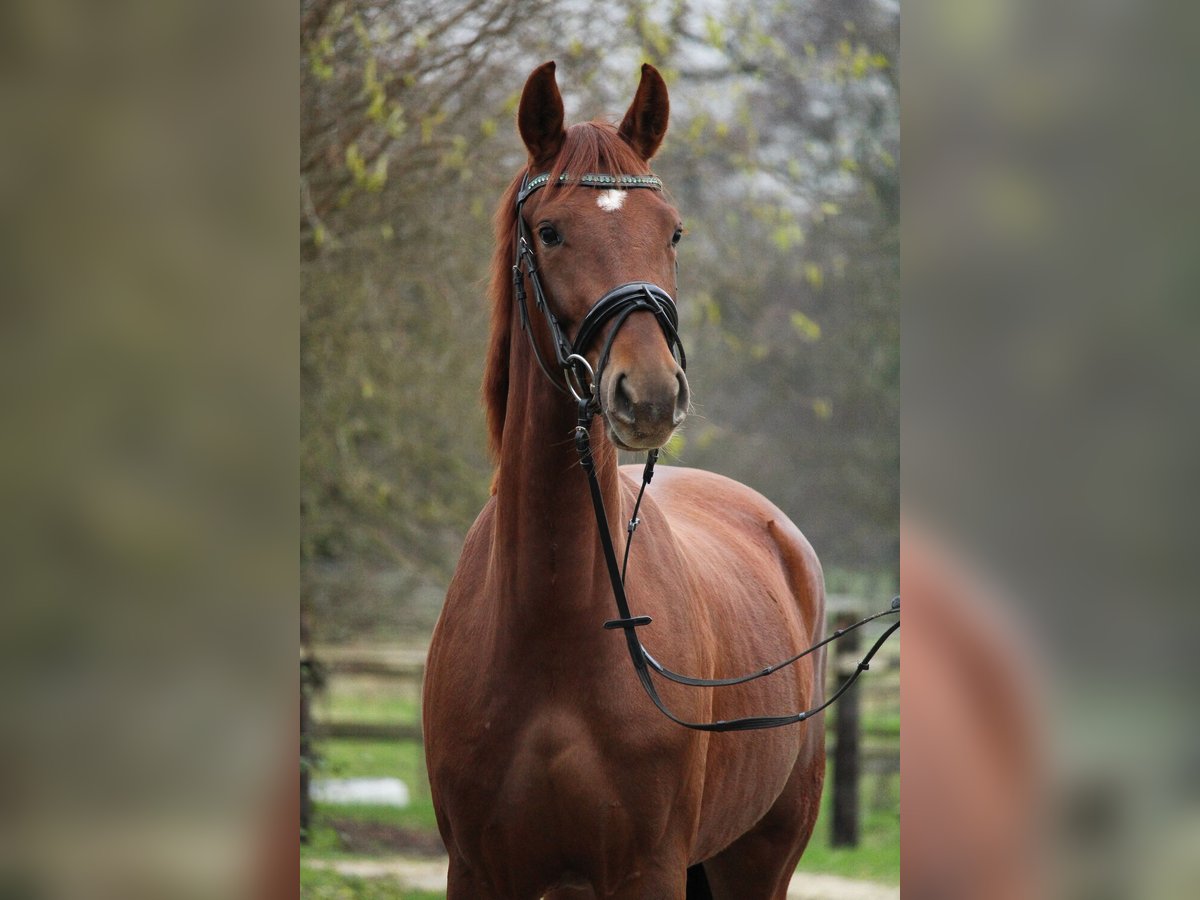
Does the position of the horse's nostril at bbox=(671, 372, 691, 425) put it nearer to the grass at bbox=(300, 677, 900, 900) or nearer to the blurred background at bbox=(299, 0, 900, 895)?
the blurred background at bbox=(299, 0, 900, 895)

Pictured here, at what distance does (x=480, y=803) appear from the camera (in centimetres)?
240

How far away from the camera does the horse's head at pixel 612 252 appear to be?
1969 mm

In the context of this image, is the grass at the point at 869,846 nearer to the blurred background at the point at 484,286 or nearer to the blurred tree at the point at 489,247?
the blurred background at the point at 484,286

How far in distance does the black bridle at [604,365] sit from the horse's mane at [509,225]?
0.11 feet

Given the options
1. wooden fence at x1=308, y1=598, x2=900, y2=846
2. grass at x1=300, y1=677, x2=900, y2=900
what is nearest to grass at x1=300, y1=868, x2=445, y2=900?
grass at x1=300, y1=677, x2=900, y2=900

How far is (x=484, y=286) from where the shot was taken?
20.3 feet

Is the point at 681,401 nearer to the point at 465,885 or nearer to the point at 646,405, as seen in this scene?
the point at 646,405

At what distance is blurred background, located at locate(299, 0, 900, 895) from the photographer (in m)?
5.50

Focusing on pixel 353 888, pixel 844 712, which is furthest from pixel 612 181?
pixel 844 712
